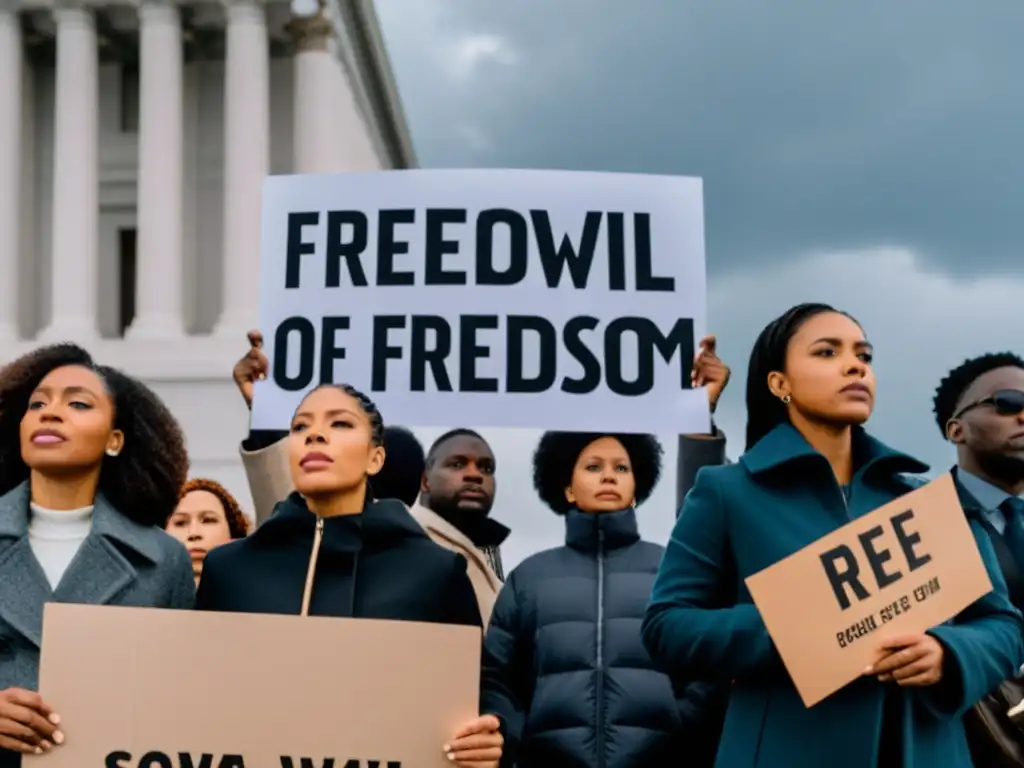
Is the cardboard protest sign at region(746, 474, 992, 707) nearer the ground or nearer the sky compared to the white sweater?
nearer the ground

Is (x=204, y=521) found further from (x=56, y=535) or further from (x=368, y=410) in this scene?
(x=368, y=410)

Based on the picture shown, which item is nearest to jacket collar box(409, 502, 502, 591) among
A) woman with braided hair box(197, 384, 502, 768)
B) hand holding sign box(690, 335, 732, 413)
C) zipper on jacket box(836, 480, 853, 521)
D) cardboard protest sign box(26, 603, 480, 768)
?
hand holding sign box(690, 335, 732, 413)

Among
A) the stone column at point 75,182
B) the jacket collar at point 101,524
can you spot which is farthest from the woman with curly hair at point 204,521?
the stone column at point 75,182

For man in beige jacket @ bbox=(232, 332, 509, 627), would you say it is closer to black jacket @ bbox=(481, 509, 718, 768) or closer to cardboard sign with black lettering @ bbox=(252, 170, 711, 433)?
cardboard sign with black lettering @ bbox=(252, 170, 711, 433)

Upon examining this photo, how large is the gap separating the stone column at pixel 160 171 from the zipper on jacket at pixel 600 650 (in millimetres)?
27777

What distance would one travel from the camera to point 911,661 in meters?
3.75

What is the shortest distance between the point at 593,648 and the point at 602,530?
1.59 feet

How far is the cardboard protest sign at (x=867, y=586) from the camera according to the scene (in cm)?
380

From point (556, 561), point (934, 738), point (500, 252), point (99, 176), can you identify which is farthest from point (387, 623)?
point (99, 176)

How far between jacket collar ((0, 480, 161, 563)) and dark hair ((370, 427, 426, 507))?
7.30 ft

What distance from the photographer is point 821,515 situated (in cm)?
408

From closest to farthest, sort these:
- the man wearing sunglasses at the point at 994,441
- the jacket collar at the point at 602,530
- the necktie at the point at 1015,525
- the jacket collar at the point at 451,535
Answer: the necktie at the point at 1015,525 < the man wearing sunglasses at the point at 994,441 < the jacket collar at the point at 602,530 < the jacket collar at the point at 451,535

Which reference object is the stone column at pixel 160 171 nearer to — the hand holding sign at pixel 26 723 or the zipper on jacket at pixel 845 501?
the hand holding sign at pixel 26 723

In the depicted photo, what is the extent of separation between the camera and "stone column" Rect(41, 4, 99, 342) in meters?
33.2
